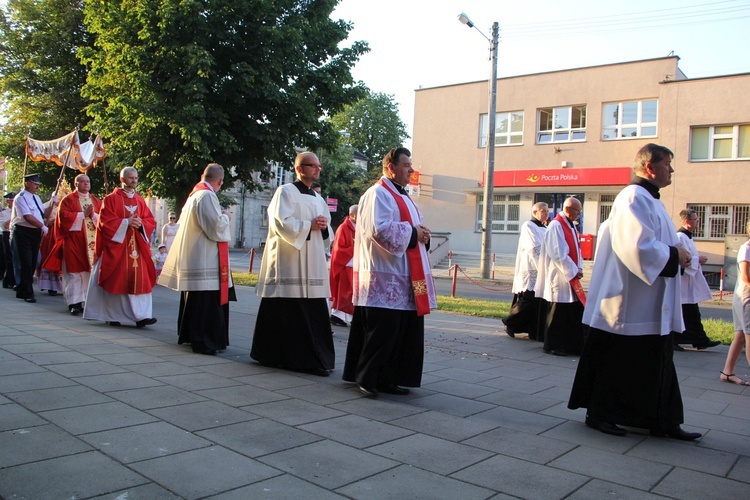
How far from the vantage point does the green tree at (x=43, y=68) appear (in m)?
22.2

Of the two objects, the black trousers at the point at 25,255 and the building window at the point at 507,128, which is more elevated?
the building window at the point at 507,128

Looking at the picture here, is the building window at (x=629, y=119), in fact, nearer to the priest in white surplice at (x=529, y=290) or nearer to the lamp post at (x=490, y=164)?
the lamp post at (x=490, y=164)

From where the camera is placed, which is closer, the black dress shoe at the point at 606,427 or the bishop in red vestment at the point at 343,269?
the black dress shoe at the point at 606,427

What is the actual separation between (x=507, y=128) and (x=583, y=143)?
4.06m

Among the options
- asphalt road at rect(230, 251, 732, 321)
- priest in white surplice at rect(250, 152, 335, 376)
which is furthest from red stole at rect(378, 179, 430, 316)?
asphalt road at rect(230, 251, 732, 321)

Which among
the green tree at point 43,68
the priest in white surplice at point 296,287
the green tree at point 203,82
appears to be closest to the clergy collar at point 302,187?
the priest in white surplice at point 296,287

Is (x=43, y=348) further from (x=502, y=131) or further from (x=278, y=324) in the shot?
(x=502, y=131)

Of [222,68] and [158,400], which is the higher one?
[222,68]

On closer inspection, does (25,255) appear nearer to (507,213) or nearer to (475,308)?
(475,308)

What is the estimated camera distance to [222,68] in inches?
733

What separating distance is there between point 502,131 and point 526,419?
29032 millimetres

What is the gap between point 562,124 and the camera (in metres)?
30.5

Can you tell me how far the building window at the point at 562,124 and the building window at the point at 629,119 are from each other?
1.09 m

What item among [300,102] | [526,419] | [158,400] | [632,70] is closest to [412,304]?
[526,419]
